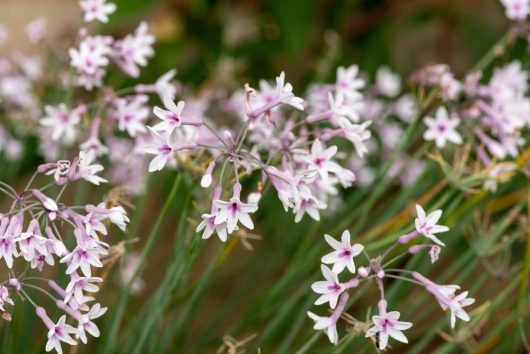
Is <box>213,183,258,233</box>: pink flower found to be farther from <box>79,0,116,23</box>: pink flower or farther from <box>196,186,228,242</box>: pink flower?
Answer: <box>79,0,116,23</box>: pink flower

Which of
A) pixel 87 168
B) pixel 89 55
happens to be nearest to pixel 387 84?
pixel 89 55

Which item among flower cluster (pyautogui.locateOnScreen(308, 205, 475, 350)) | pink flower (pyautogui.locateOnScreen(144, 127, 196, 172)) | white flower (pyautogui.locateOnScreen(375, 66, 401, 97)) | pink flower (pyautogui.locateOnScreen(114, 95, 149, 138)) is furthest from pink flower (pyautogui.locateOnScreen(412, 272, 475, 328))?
white flower (pyautogui.locateOnScreen(375, 66, 401, 97))

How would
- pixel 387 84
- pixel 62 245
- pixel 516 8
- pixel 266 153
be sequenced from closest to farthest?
pixel 62 245 < pixel 266 153 < pixel 516 8 < pixel 387 84

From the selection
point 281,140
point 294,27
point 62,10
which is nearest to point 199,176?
point 281,140

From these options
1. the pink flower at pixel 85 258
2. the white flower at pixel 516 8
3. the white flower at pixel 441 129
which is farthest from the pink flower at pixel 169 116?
the white flower at pixel 516 8

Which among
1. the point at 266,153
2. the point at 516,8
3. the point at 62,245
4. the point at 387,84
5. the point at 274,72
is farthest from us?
the point at 274,72

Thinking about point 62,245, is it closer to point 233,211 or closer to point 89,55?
point 233,211

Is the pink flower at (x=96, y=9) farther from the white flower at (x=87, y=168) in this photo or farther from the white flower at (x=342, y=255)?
the white flower at (x=342, y=255)

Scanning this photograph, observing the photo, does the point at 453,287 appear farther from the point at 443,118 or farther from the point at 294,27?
the point at 294,27

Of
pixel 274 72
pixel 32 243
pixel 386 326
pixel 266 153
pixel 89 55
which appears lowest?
pixel 386 326
